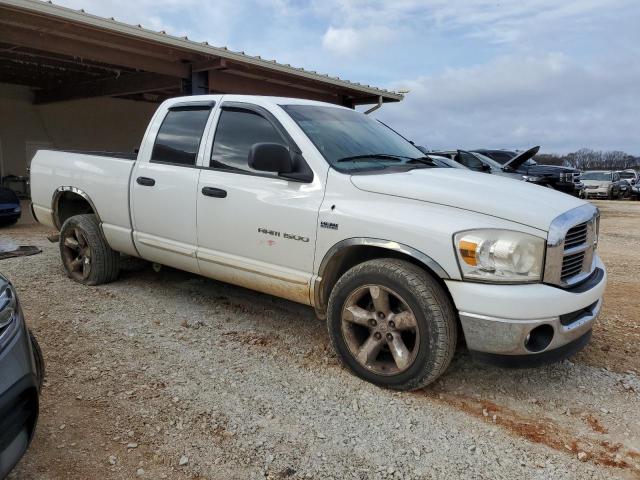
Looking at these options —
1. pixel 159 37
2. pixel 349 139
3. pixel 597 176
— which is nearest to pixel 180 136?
pixel 349 139

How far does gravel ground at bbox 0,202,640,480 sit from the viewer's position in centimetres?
247

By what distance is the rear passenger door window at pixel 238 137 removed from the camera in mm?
3820

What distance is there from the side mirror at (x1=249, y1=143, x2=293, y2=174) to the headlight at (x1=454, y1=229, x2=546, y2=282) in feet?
4.48

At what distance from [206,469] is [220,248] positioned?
1.85 meters

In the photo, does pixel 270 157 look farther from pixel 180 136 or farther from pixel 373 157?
pixel 180 136

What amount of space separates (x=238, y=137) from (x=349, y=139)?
2.91 feet

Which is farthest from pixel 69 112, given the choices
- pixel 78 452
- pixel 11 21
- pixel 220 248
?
pixel 78 452

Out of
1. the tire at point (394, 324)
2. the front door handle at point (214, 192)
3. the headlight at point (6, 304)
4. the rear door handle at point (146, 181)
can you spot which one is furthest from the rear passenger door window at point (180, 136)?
the headlight at point (6, 304)

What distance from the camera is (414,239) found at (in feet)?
9.67

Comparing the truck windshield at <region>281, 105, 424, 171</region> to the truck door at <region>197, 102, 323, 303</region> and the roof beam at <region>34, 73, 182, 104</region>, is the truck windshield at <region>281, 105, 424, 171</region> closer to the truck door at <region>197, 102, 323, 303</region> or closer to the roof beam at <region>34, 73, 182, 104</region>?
the truck door at <region>197, 102, 323, 303</region>

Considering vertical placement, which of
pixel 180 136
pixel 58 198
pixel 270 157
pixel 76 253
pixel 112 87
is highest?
pixel 112 87

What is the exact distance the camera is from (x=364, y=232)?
10.3 feet

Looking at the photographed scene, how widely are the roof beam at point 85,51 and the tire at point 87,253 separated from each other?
222 inches

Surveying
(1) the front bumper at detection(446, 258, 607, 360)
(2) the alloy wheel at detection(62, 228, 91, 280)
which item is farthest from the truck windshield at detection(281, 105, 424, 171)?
(2) the alloy wheel at detection(62, 228, 91, 280)
